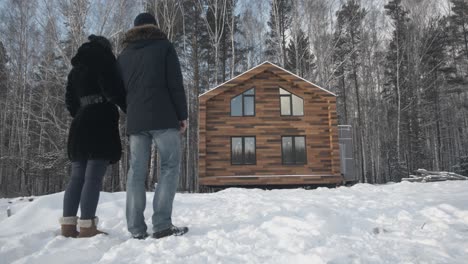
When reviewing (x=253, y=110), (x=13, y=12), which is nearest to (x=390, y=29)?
(x=253, y=110)

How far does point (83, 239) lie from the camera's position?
2697 mm

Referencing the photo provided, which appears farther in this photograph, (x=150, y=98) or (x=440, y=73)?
(x=440, y=73)

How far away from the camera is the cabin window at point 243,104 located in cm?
1481

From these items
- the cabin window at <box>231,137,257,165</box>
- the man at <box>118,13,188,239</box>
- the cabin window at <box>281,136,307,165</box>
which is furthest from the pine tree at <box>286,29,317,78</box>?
the man at <box>118,13,188,239</box>

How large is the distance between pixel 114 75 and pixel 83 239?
1.47 m

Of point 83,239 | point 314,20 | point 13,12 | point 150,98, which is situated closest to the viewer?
point 83,239

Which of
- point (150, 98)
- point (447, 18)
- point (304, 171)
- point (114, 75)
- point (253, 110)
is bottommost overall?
point (304, 171)

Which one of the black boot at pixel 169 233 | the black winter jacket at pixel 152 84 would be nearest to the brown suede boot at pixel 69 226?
the black boot at pixel 169 233

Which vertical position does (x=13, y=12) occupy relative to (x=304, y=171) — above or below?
above

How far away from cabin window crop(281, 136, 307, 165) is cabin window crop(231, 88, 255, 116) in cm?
193

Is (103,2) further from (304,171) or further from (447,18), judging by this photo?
(447,18)

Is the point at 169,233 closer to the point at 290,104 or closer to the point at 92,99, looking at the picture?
the point at 92,99

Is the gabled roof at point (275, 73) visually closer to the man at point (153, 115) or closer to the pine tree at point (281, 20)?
the pine tree at point (281, 20)

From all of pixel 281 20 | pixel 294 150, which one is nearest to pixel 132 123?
pixel 294 150
